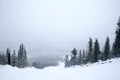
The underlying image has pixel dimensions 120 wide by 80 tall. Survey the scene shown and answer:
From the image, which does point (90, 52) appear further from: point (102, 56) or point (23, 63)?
point (23, 63)

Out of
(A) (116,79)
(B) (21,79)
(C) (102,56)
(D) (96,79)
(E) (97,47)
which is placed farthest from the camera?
(C) (102,56)

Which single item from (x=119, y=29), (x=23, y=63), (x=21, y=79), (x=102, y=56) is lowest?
(x=23, y=63)

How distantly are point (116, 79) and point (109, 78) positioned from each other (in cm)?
71

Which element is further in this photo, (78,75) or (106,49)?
(106,49)

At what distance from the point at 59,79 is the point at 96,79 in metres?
4.28

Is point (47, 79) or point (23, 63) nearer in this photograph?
point (47, 79)

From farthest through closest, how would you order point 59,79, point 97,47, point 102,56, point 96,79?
1. point 102,56
2. point 97,47
3. point 59,79
4. point 96,79

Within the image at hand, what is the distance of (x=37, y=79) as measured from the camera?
524 inches

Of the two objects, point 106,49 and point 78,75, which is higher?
Result: point 78,75

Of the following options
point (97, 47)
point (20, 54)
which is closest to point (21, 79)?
point (97, 47)

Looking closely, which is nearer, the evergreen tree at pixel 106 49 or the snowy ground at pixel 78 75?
the snowy ground at pixel 78 75

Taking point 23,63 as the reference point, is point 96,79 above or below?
above

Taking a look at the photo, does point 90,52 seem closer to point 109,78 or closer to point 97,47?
point 97,47

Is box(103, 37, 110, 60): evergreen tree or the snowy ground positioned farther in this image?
box(103, 37, 110, 60): evergreen tree
